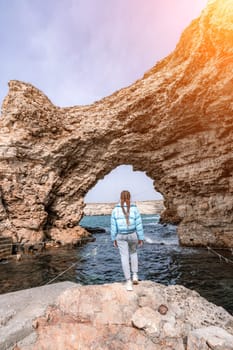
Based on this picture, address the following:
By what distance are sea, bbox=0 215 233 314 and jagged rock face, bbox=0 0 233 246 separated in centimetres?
414

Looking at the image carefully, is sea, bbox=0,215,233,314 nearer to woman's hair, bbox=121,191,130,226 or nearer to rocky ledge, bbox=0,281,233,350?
rocky ledge, bbox=0,281,233,350

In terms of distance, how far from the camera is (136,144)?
2433cm

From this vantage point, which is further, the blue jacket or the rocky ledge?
the blue jacket

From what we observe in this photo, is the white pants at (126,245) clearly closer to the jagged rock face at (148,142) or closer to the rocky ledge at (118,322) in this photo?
the rocky ledge at (118,322)

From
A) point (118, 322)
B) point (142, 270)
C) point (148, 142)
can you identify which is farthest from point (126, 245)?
point (148, 142)

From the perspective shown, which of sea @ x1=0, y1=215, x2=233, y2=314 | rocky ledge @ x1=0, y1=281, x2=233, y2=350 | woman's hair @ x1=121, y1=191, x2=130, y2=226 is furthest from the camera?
sea @ x1=0, y1=215, x2=233, y2=314

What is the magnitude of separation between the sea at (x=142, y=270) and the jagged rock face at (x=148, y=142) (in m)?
4.14

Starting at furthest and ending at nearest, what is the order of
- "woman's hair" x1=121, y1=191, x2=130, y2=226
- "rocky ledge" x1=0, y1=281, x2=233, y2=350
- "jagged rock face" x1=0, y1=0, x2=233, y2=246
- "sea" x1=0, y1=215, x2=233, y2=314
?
1. "jagged rock face" x1=0, y1=0, x2=233, y2=246
2. "sea" x1=0, y1=215, x2=233, y2=314
3. "woman's hair" x1=121, y1=191, x2=130, y2=226
4. "rocky ledge" x1=0, y1=281, x2=233, y2=350

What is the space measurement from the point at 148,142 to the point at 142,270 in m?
14.1

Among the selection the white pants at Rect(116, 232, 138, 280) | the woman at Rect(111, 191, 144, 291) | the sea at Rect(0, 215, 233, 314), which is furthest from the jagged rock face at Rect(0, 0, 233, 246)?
the white pants at Rect(116, 232, 138, 280)

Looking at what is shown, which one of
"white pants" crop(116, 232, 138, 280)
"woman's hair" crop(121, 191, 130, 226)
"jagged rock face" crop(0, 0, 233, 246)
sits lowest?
"white pants" crop(116, 232, 138, 280)

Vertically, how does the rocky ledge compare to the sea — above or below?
above

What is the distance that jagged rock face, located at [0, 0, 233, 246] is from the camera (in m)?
17.8

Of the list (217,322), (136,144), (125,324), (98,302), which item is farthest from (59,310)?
(136,144)
